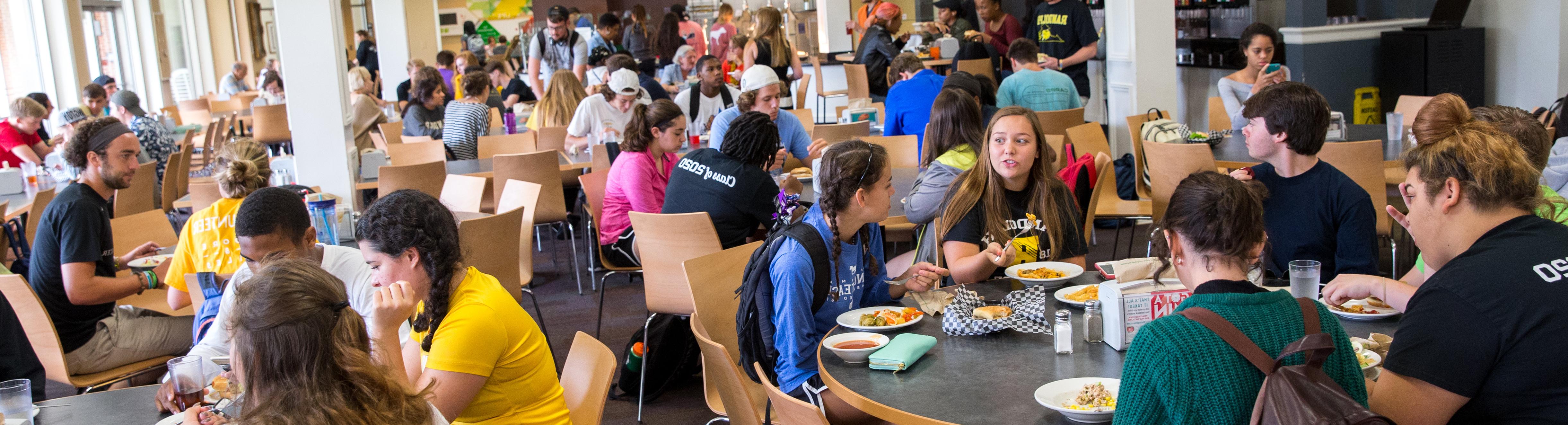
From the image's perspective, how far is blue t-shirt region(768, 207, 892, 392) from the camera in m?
2.52

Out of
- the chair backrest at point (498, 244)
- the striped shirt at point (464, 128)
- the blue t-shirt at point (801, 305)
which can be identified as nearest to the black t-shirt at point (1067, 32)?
the striped shirt at point (464, 128)

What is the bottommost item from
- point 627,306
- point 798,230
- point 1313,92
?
point 627,306

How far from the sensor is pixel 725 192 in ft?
13.4

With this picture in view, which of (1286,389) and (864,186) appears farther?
(864,186)

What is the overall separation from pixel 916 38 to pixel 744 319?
7.92m

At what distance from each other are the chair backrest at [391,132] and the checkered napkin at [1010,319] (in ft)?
19.0

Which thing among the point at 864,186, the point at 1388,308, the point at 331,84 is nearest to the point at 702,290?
the point at 864,186

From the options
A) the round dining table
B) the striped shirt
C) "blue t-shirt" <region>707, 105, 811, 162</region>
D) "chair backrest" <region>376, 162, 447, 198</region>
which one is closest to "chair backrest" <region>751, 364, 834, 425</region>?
the round dining table

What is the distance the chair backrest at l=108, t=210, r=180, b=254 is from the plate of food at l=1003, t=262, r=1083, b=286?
10.8 ft

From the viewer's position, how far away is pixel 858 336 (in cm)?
232

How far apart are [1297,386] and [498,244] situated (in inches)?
119

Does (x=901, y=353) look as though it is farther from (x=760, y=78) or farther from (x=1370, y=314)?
(x=760, y=78)

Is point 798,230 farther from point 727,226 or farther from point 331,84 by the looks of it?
point 331,84

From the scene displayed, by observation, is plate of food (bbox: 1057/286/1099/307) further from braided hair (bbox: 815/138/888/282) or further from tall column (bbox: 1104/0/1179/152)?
tall column (bbox: 1104/0/1179/152)
